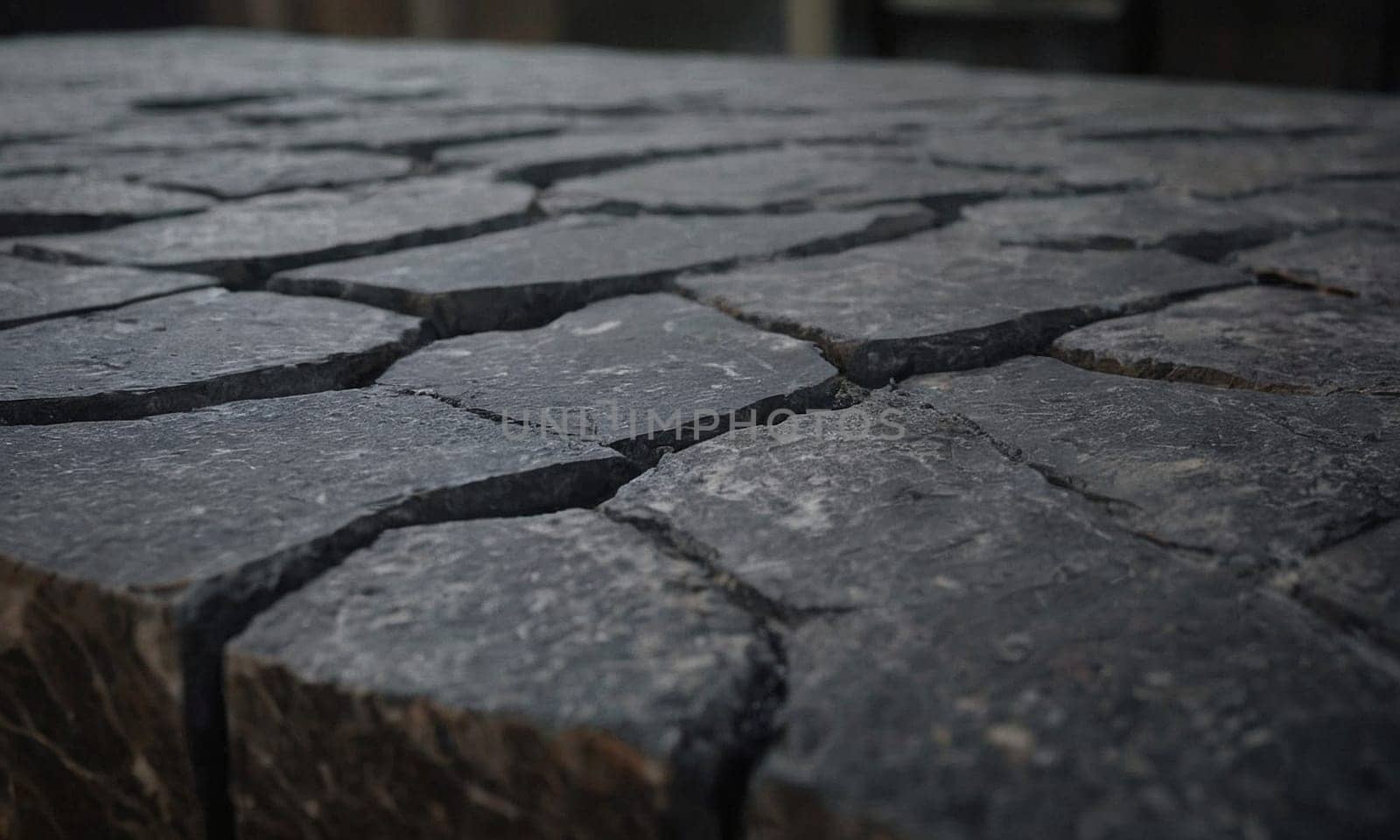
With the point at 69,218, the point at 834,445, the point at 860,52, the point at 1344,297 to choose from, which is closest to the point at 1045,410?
the point at 834,445

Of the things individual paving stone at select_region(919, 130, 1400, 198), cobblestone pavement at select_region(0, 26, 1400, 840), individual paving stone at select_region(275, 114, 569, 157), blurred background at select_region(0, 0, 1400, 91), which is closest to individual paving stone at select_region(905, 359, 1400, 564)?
cobblestone pavement at select_region(0, 26, 1400, 840)

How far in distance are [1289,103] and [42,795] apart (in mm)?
3641

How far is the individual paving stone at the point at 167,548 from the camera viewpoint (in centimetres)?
72

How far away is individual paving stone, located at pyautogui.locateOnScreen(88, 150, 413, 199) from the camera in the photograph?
2.19 m

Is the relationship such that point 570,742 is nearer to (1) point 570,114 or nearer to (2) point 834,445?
(2) point 834,445

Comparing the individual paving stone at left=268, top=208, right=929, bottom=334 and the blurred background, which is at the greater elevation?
the blurred background

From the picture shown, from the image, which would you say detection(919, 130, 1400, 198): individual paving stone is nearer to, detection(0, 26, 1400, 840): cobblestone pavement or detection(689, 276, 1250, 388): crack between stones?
detection(0, 26, 1400, 840): cobblestone pavement

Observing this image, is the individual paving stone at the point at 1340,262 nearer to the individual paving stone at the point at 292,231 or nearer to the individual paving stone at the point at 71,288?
the individual paving stone at the point at 292,231

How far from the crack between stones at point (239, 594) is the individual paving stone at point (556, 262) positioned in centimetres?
51

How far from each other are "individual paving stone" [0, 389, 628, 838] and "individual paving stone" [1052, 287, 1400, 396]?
0.55 m

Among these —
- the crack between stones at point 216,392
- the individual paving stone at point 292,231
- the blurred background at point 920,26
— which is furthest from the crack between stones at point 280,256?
the blurred background at point 920,26

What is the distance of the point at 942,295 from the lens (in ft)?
4.50

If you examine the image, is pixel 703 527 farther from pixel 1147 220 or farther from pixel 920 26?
pixel 920 26

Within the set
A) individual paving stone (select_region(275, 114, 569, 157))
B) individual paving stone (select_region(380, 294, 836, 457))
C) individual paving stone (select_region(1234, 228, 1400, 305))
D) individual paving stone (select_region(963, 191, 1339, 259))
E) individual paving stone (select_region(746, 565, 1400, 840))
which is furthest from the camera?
individual paving stone (select_region(275, 114, 569, 157))
